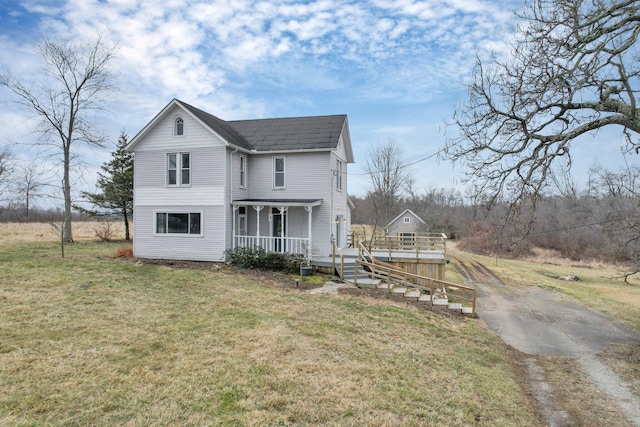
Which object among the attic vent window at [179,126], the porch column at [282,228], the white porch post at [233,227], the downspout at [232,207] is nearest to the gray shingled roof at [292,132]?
the downspout at [232,207]

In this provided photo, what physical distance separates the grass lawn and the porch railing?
484 centimetres

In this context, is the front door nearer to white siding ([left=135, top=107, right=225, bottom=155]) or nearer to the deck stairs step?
the deck stairs step

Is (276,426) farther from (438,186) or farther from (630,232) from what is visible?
(438,186)

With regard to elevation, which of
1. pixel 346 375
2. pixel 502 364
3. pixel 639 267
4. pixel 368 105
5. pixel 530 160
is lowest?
pixel 502 364

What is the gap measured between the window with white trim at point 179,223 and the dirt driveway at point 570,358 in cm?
1331

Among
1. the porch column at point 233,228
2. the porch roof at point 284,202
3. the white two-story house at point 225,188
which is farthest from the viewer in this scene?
the porch column at point 233,228

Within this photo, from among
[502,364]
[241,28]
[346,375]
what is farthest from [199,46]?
[502,364]

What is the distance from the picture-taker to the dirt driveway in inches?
262

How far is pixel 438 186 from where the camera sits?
183 feet

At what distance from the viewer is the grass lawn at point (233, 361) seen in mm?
5215

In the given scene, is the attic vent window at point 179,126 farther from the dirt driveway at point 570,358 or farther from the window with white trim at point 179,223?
the dirt driveway at point 570,358

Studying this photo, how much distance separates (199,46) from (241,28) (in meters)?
3.13

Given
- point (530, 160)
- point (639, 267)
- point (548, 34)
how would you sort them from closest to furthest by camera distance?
point (548, 34) < point (530, 160) < point (639, 267)

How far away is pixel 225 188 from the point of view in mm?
17062
